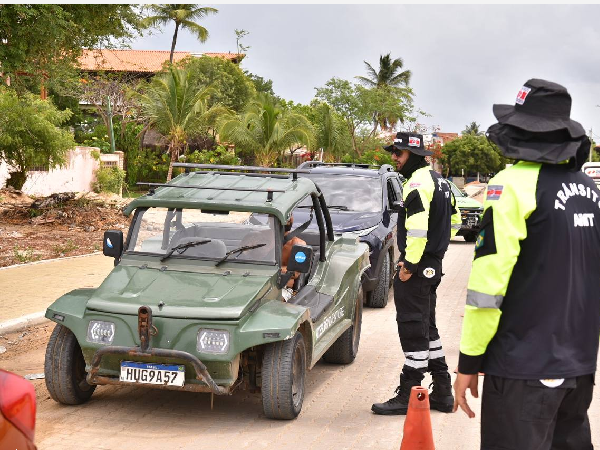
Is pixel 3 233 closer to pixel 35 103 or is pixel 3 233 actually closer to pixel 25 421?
pixel 35 103

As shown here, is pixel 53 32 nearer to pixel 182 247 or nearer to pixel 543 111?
pixel 182 247

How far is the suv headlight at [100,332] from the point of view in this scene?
21.5 ft

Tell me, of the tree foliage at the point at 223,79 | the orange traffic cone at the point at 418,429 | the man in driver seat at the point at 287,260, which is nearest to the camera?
the orange traffic cone at the point at 418,429

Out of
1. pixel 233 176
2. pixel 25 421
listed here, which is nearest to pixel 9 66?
pixel 233 176

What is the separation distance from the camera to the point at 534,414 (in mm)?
3678

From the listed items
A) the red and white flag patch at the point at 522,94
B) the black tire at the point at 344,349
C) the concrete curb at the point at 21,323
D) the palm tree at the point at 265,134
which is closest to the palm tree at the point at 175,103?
the palm tree at the point at 265,134

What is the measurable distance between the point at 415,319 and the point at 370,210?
6320 millimetres

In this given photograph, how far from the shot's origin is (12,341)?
390 inches

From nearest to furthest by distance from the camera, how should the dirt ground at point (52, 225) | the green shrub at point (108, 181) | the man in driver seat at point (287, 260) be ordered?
the man in driver seat at point (287, 260)
the dirt ground at point (52, 225)
the green shrub at point (108, 181)

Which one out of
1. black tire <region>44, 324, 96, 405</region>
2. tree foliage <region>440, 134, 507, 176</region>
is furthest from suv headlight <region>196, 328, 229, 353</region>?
tree foliage <region>440, 134, 507, 176</region>

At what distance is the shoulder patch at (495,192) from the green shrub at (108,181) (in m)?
30.2

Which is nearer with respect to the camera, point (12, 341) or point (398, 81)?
point (12, 341)

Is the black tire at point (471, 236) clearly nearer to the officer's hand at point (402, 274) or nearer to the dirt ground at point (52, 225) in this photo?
the dirt ground at point (52, 225)

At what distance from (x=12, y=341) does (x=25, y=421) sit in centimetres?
696
